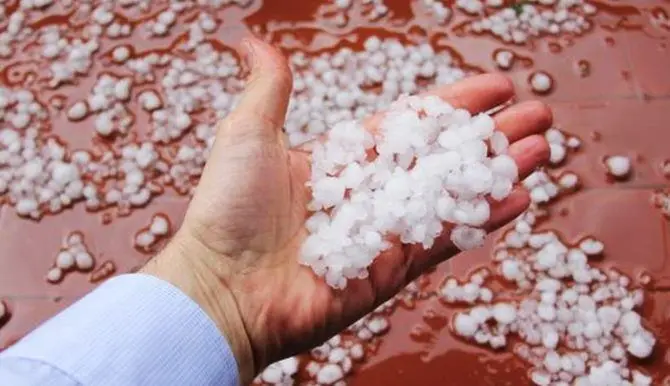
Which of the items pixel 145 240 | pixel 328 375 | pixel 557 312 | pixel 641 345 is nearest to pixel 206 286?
pixel 328 375

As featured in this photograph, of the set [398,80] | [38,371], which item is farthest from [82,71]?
[38,371]

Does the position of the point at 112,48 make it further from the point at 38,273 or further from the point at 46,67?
the point at 38,273

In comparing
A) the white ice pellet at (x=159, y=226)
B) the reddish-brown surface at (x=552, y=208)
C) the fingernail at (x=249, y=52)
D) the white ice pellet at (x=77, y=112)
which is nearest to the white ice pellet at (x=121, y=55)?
the reddish-brown surface at (x=552, y=208)

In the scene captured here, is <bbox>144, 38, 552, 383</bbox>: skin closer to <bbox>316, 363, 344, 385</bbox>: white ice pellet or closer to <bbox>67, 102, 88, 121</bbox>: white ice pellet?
<bbox>316, 363, 344, 385</bbox>: white ice pellet

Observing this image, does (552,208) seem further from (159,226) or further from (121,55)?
(121,55)

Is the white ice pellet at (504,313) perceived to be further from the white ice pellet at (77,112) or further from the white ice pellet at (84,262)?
the white ice pellet at (77,112)

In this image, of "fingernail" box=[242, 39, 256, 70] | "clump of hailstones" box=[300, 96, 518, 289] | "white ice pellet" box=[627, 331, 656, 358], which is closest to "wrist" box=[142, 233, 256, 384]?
"clump of hailstones" box=[300, 96, 518, 289]
